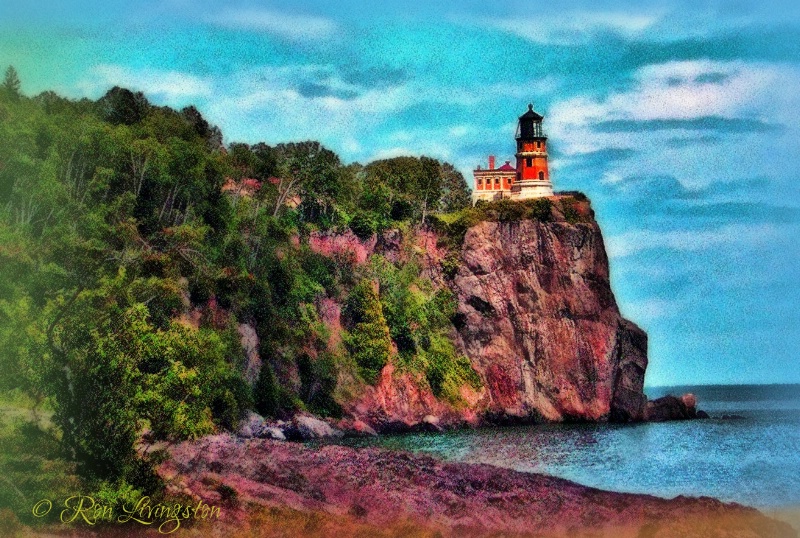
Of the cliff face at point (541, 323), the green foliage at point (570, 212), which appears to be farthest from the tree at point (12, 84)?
the green foliage at point (570, 212)

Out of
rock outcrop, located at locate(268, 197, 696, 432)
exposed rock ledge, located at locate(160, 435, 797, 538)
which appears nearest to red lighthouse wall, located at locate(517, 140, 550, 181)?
rock outcrop, located at locate(268, 197, 696, 432)

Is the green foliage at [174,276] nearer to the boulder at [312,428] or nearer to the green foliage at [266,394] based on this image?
the green foliage at [266,394]

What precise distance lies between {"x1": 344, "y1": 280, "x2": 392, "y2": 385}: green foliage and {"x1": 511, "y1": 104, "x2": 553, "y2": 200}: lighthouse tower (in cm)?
2359

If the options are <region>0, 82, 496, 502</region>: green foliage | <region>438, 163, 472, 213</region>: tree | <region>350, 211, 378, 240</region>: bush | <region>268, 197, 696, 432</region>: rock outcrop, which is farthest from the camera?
<region>438, 163, 472, 213</region>: tree

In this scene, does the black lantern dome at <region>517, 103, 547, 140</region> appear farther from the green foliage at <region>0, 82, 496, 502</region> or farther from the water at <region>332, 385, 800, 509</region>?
the water at <region>332, 385, 800, 509</region>

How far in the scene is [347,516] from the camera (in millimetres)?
34156

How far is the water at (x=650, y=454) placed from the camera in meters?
44.4

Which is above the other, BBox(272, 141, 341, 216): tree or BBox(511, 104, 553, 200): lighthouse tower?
BBox(511, 104, 553, 200): lighthouse tower

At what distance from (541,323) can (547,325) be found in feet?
1.83

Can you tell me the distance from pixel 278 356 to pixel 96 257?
78.6ft

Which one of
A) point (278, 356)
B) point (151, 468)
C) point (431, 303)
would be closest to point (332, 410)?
point (278, 356)

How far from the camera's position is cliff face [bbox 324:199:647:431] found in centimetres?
8375

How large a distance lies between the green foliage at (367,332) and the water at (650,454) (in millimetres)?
5600

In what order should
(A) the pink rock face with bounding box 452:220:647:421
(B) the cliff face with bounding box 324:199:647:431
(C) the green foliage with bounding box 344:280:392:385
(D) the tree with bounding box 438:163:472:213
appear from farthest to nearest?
(D) the tree with bounding box 438:163:472:213
(A) the pink rock face with bounding box 452:220:647:421
(B) the cliff face with bounding box 324:199:647:431
(C) the green foliage with bounding box 344:280:392:385
